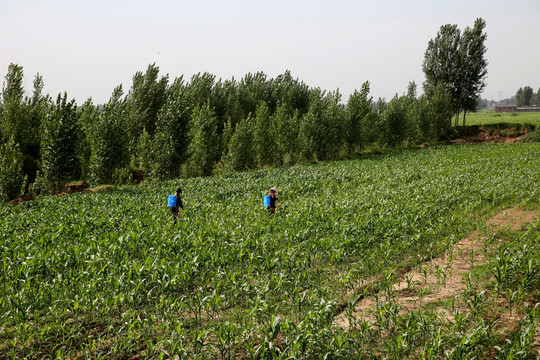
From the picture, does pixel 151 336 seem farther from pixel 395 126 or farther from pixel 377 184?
pixel 395 126

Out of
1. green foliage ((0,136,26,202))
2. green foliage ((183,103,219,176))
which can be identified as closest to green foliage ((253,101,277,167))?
green foliage ((183,103,219,176))

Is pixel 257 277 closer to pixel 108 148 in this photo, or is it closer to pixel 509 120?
pixel 108 148

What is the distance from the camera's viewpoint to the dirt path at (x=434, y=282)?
822 centimetres

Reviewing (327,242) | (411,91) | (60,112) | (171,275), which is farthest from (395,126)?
(171,275)

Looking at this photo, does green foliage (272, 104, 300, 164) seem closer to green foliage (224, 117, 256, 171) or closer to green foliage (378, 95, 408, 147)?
green foliage (224, 117, 256, 171)

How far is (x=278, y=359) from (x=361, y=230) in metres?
7.39

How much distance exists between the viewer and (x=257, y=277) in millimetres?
9227

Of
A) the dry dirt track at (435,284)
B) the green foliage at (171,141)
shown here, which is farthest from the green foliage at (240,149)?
the dry dirt track at (435,284)

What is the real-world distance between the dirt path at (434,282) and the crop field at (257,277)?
0.63ft

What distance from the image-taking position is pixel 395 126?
51.9m

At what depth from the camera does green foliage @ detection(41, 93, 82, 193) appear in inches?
1096

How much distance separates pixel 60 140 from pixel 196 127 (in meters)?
14.6

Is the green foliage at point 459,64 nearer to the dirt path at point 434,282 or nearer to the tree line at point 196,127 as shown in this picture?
the tree line at point 196,127

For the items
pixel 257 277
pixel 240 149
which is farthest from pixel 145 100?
pixel 257 277
